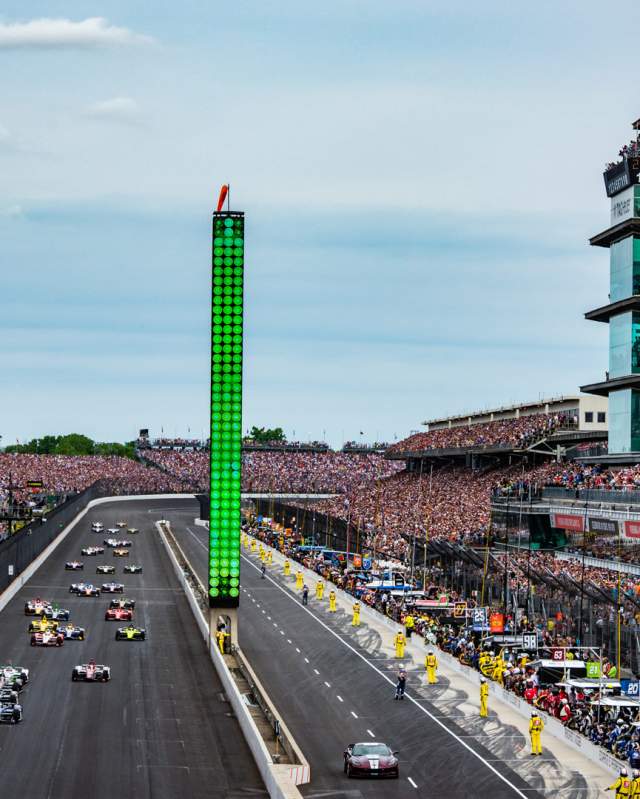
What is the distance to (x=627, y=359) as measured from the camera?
77.8 metres

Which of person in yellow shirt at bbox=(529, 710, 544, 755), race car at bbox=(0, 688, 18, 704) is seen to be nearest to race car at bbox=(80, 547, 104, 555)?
race car at bbox=(0, 688, 18, 704)

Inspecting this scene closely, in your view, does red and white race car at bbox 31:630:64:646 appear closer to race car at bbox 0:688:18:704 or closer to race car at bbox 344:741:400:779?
race car at bbox 0:688:18:704

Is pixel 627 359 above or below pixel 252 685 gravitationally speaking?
above

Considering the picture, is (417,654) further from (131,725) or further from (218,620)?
(131,725)

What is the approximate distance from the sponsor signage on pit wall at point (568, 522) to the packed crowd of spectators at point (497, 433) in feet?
100

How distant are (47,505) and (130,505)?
30.7 meters

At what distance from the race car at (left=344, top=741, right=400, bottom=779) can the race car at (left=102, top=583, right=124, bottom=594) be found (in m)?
48.6

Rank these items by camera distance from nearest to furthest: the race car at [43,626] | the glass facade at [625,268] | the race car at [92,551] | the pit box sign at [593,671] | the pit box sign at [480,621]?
the pit box sign at [593,671], the pit box sign at [480,621], the race car at [43,626], the glass facade at [625,268], the race car at [92,551]

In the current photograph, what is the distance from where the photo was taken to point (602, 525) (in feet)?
226

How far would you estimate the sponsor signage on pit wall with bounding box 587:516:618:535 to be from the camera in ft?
221

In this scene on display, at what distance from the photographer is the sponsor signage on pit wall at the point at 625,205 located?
75875mm

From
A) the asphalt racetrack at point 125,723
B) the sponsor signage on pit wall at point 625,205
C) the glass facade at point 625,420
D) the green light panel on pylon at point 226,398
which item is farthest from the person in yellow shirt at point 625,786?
the sponsor signage on pit wall at point 625,205

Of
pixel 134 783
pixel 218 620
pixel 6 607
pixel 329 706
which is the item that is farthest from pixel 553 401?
pixel 134 783

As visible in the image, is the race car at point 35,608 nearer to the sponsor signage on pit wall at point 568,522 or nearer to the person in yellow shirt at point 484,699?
the sponsor signage on pit wall at point 568,522
